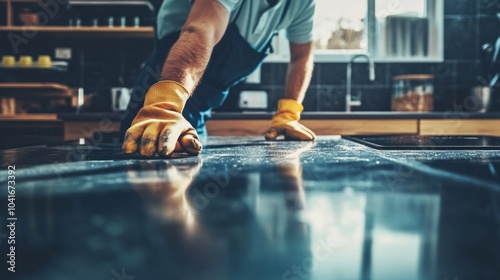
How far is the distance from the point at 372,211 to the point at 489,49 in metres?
3.16

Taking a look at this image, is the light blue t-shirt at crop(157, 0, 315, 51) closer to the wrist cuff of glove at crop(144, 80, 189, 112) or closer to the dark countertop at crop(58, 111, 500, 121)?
the wrist cuff of glove at crop(144, 80, 189, 112)

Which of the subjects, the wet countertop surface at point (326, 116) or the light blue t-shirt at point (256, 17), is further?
the wet countertop surface at point (326, 116)

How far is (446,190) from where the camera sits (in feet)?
1.14

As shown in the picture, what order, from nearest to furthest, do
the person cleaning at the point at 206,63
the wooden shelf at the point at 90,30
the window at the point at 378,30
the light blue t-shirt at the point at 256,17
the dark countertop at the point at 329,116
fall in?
the person cleaning at the point at 206,63
the light blue t-shirt at the point at 256,17
the dark countertop at the point at 329,116
the wooden shelf at the point at 90,30
the window at the point at 378,30

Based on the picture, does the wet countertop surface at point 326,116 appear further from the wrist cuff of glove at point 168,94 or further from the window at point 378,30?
the wrist cuff of glove at point 168,94

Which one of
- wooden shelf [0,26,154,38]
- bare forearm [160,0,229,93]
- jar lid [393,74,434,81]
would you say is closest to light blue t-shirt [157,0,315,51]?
bare forearm [160,0,229,93]

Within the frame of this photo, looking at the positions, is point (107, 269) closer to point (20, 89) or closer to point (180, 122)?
point (180, 122)

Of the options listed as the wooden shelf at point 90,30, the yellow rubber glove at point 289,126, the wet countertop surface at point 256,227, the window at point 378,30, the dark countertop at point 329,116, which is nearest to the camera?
the wet countertop surface at point 256,227

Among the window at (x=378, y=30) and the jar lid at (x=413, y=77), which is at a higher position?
the window at (x=378, y=30)

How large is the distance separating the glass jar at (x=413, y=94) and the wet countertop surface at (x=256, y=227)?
8.24ft

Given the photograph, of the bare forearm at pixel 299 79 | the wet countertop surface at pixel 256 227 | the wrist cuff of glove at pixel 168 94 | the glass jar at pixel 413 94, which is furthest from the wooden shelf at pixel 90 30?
the wet countertop surface at pixel 256 227

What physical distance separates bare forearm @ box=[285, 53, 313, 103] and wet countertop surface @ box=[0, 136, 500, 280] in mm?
1098

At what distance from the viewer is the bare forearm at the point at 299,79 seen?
1.51 metres

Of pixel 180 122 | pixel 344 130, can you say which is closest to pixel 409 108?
pixel 344 130
